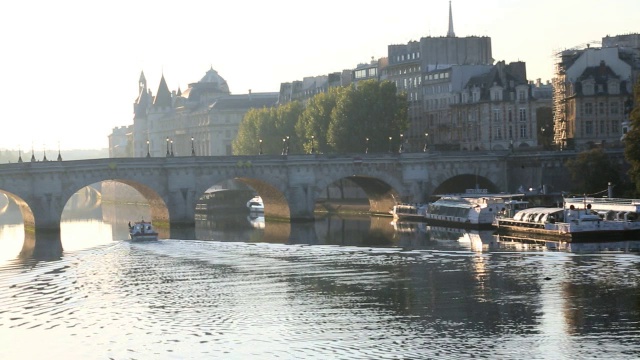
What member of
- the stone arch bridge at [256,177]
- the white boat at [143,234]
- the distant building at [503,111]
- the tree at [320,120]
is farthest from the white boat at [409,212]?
the tree at [320,120]

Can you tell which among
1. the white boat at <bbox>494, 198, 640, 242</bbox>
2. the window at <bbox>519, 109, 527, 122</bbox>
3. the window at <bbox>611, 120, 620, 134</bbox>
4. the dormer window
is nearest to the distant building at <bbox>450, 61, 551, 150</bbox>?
the window at <bbox>519, 109, 527, 122</bbox>

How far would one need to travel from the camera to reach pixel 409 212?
417 ft

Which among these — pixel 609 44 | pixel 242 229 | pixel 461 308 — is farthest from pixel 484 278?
pixel 609 44

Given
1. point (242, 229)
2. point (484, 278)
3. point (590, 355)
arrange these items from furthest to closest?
point (242, 229) < point (484, 278) < point (590, 355)

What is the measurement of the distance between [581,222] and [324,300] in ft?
104

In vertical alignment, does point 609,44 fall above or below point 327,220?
above

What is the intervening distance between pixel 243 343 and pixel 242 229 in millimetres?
65088

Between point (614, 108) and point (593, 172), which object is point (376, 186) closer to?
point (614, 108)

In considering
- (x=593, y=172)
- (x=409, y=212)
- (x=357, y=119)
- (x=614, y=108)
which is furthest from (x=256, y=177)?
(x=614, y=108)

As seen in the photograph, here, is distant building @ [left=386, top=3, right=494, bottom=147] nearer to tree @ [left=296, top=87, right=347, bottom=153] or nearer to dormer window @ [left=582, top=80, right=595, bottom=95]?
tree @ [left=296, top=87, right=347, bottom=153]

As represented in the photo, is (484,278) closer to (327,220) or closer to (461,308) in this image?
(461,308)

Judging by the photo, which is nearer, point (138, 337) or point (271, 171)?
point (138, 337)

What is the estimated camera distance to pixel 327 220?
5157 inches

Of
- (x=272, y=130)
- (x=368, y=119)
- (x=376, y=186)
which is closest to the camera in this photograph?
(x=376, y=186)
